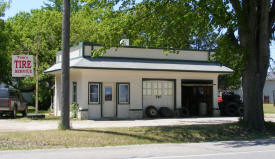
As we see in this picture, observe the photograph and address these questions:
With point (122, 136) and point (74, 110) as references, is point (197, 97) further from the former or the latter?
point (122, 136)

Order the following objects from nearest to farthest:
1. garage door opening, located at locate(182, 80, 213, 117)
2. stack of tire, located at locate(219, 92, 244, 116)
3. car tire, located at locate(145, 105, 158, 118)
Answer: car tire, located at locate(145, 105, 158, 118), garage door opening, located at locate(182, 80, 213, 117), stack of tire, located at locate(219, 92, 244, 116)

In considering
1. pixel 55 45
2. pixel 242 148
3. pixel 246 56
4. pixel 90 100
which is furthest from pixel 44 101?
pixel 242 148

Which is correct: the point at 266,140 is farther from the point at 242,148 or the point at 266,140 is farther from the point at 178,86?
the point at 178,86

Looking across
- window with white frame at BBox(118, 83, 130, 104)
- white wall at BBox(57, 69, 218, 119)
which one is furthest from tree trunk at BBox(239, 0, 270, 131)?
window with white frame at BBox(118, 83, 130, 104)

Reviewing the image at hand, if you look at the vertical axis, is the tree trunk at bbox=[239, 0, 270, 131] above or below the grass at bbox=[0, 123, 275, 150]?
above

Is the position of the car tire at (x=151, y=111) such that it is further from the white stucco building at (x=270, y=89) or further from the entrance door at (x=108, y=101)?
the white stucco building at (x=270, y=89)

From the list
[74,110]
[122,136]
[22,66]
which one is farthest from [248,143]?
[22,66]

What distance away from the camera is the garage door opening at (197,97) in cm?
2565

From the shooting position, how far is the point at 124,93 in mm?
23641

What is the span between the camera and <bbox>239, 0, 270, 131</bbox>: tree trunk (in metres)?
16.1

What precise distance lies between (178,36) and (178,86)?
848 cm

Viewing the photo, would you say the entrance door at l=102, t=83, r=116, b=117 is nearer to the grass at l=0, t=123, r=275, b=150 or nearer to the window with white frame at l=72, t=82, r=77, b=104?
the window with white frame at l=72, t=82, r=77, b=104

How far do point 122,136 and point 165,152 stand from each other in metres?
3.19

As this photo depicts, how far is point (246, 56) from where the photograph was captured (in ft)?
53.7
